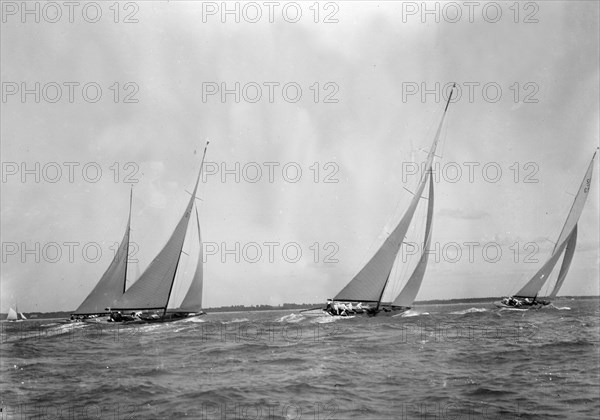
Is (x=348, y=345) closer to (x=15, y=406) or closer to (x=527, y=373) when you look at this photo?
(x=527, y=373)

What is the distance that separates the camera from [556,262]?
5378cm

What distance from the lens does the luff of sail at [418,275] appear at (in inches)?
1612

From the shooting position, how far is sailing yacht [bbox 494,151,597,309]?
51.2m

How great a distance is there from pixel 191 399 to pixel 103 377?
18.1 ft

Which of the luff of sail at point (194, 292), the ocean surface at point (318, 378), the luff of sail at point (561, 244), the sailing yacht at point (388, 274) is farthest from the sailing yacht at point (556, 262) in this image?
the luff of sail at point (194, 292)

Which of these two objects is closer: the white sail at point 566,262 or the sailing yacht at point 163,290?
the sailing yacht at point 163,290

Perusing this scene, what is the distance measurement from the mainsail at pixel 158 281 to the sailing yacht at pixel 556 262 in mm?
33076

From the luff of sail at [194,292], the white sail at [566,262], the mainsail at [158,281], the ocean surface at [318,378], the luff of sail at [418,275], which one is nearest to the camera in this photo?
the ocean surface at [318,378]

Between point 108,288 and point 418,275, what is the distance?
30.7 meters

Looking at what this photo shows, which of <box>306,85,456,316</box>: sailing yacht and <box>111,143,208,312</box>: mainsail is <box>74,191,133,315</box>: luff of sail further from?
<box>306,85,456,316</box>: sailing yacht

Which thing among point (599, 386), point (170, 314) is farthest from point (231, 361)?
point (170, 314)

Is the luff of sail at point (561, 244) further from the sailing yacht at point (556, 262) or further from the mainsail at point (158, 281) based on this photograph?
the mainsail at point (158, 281)

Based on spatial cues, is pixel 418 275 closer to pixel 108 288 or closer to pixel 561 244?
pixel 561 244

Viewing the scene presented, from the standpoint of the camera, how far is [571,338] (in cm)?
2830
